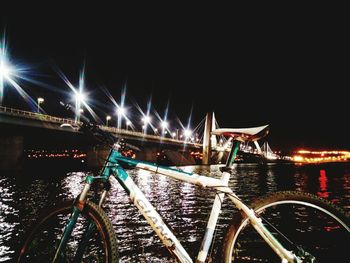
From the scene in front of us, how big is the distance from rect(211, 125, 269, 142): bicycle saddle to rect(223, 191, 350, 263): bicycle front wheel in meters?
0.60

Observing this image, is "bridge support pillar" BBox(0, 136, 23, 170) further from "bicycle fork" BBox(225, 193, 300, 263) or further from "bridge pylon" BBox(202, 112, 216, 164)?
"bridge pylon" BBox(202, 112, 216, 164)

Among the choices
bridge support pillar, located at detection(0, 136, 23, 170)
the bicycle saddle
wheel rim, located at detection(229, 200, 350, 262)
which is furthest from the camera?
bridge support pillar, located at detection(0, 136, 23, 170)

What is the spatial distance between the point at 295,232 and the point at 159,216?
5351 mm

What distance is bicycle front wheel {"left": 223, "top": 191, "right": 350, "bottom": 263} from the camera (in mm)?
2310

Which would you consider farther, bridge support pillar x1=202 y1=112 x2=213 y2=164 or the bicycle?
bridge support pillar x1=202 y1=112 x2=213 y2=164

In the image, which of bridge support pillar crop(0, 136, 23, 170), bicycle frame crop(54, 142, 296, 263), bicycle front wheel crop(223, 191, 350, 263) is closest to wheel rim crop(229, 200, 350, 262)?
bicycle front wheel crop(223, 191, 350, 263)

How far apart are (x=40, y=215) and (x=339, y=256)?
5.11 metres

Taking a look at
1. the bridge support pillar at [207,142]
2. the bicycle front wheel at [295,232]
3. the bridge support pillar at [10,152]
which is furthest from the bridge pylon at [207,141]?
the bicycle front wheel at [295,232]

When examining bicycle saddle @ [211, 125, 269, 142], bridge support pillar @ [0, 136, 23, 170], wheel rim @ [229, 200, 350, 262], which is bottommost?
wheel rim @ [229, 200, 350, 262]

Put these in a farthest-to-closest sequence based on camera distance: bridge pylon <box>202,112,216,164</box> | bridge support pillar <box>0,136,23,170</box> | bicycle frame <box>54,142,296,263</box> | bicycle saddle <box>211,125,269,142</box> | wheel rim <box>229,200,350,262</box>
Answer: bridge pylon <box>202,112,216,164</box>, bridge support pillar <box>0,136,23,170</box>, bicycle saddle <box>211,125,269,142</box>, bicycle frame <box>54,142,296,263</box>, wheel rim <box>229,200,350,262</box>

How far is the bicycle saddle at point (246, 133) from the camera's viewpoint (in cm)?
262

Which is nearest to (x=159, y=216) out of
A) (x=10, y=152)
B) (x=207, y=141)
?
(x=10, y=152)

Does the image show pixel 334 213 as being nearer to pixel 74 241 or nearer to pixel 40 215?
pixel 40 215

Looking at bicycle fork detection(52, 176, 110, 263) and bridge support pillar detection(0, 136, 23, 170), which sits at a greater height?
bridge support pillar detection(0, 136, 23, 170)
